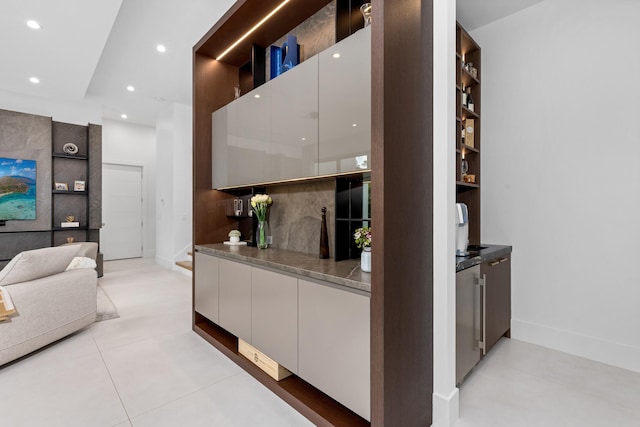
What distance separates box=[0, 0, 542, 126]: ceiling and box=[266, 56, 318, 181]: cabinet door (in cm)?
157

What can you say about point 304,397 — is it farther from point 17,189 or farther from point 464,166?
point 17,189

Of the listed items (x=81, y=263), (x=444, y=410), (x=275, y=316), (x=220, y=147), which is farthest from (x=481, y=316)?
(x=81, y=263)

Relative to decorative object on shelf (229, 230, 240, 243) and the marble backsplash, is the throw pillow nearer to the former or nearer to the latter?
decorative object on shelf (229, 230, 240, 243)

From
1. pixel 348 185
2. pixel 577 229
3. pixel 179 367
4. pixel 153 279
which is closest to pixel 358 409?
pixel 348 185

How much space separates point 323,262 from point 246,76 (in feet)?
7.53

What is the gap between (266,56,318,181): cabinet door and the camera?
2.03 meters

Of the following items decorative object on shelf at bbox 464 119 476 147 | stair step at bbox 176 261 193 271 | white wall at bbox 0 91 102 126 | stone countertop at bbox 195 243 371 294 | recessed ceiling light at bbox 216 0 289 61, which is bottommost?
stair step at bbox 176 261 193 271

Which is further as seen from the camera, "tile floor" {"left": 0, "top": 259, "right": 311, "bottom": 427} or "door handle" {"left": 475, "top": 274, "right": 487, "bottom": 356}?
"door handle" {"left": 475, "top": 274, "right": 487, "bottom": 356}

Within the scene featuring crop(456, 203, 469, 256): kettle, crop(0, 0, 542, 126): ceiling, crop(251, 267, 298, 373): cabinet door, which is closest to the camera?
crop(251, 267, 298, 373): cabinet door

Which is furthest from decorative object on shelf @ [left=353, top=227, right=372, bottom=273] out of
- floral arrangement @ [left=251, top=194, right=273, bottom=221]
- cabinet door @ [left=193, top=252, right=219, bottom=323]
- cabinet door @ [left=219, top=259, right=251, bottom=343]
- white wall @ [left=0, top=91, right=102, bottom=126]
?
white wall @ [left=0, top=91, right=102, bottom=126]

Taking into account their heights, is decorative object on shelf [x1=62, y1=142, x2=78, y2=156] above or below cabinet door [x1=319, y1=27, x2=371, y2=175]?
above

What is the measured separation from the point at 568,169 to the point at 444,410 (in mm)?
2171

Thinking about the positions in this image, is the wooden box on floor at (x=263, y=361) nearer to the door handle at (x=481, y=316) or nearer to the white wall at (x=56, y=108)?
the door handle at (x=481, y=316)

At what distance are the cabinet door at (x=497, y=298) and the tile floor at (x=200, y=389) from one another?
0.17 m
